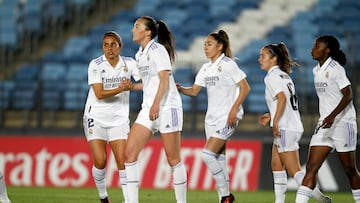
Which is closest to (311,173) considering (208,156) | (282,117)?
(282,117)

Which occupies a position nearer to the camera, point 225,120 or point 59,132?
point 225,120

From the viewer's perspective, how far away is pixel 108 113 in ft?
37.8

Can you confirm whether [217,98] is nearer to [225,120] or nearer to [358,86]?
[225,120]

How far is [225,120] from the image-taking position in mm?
11570

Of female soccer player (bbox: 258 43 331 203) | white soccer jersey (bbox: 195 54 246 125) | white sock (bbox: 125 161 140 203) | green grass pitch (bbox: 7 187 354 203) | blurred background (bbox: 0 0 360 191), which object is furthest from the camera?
blurred background (bbox: 0 0 360 191)

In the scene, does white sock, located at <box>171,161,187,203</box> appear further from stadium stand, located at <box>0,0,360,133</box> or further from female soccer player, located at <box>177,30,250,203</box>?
stadium stand, located at <box>0,0,360,133</box>

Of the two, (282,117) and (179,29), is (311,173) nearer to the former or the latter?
(282,117)

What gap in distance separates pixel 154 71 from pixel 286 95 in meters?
1.82

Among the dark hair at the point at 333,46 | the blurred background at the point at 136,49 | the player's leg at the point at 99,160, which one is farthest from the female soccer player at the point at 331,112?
the blurred background at the point at 136,49

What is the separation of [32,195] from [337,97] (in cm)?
558

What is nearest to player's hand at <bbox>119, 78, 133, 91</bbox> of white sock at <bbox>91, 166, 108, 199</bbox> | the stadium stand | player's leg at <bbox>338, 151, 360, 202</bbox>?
white sock at <bbox>91, 166, 108, 199</bbox>

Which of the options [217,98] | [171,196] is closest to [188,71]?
[171,196]

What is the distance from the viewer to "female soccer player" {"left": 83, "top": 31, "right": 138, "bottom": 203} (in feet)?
37.2

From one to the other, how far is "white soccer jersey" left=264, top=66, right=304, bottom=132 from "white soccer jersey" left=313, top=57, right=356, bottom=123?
→ 1.71ft
